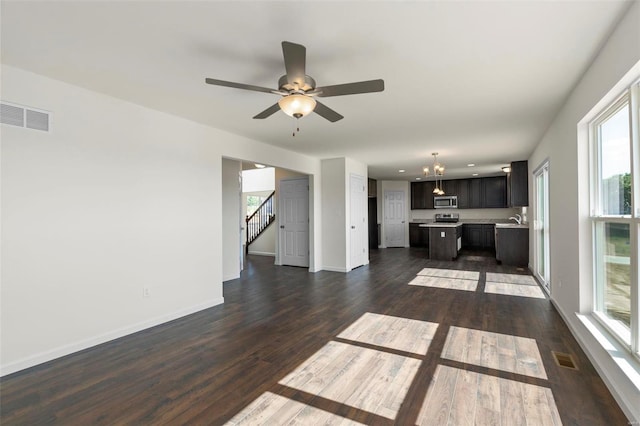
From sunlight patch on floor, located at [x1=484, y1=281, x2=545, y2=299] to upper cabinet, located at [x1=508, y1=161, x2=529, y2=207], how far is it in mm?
2180

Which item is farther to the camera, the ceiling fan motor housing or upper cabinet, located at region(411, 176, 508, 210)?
upper cabinet, located at region(411, 176, 508, 210)

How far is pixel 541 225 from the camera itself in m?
5.45

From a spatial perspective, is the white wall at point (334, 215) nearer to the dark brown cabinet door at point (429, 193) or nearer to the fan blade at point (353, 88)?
the fan blade at point (353, 88)

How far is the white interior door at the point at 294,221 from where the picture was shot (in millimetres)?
7133

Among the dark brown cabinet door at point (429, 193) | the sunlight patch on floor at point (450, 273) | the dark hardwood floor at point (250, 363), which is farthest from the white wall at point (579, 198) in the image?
the dark brown cabinet door at point (429, 193)

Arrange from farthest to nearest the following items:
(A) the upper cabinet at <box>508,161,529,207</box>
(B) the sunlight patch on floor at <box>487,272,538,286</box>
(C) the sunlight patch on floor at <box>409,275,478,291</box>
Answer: (A) the upper cabinet at <box>508,161,529,207</box> < (B) the sunlight patch on floor at <box>487,272,538,286</box> < (C) the sunlight patch on floor at <box>409,275,478,291</box>

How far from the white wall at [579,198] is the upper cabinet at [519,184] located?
92.4 inches

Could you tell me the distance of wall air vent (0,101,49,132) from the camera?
2.46 meters

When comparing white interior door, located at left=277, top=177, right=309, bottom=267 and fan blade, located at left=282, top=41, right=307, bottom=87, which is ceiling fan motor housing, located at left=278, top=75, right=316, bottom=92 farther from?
white interior door, located at left=277, top=177, right=309, bottom=267

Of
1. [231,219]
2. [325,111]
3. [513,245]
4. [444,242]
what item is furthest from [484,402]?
[444,242]

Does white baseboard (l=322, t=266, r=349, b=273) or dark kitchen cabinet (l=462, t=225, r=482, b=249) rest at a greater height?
dark kitchen cabinet (l=462, t=225, r=482, b=249)

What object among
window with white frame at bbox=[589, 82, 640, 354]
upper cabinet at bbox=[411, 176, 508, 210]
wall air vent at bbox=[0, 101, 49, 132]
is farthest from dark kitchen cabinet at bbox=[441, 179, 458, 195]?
wall air vent at bbox=[0, 101, 49, 132]

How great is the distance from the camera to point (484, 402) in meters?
2.02

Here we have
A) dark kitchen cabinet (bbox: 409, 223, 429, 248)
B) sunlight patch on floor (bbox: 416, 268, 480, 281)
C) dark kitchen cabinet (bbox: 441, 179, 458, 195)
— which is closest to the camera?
sunlight patch on floor (bbox: 416, 268, 480, 281)
